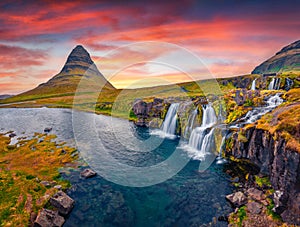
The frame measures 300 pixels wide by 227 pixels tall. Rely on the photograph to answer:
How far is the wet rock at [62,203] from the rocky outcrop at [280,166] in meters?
24.2

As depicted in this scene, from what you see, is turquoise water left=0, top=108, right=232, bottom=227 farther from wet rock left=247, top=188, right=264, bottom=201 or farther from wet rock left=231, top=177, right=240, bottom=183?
wet rock left=247, top=188, right=264, bottom=201

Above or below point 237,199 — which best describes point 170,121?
above

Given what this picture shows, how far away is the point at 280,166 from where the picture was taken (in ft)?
73.5

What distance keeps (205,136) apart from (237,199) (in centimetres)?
1951

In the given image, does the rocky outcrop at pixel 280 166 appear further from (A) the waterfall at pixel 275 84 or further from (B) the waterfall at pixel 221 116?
(A) the waterfall at pixel 275 84

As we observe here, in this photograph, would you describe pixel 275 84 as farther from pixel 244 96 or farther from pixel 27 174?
pixel 27 174

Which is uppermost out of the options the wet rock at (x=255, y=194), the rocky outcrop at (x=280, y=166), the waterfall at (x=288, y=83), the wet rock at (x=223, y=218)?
the waterfall at (x=288, y=83)

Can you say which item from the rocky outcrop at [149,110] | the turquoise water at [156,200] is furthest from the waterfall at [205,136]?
the rocky outcrop at [149,110]

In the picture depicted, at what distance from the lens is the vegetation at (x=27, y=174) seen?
22.7m

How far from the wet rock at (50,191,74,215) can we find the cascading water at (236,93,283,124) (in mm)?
34277

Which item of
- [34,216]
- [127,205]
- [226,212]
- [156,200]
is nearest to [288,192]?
[226,212]

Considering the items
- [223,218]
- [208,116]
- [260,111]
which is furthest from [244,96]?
[223,218]

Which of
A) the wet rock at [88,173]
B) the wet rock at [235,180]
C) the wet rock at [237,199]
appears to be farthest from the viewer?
the wet rock at [88,173]

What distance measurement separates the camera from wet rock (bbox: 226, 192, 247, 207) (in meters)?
23.5
